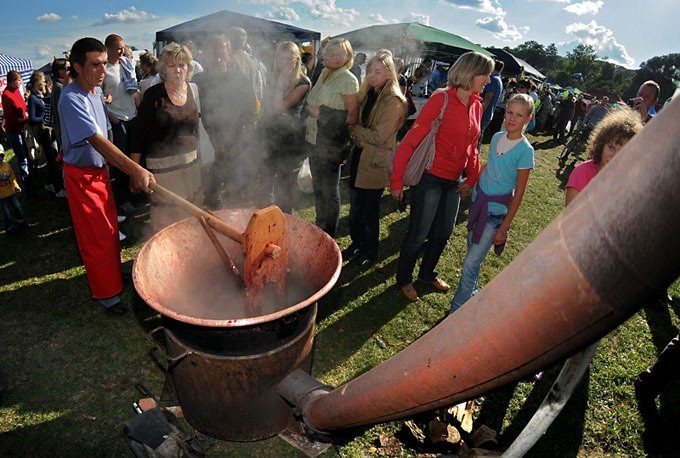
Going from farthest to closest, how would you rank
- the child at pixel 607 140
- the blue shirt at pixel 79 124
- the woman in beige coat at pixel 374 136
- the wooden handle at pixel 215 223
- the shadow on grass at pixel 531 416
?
the woman in beige coat at pixel 374 136 < the blue shirt at pixel 79 124 < the shadow on grass at pixel 531 416 < the child at pixel 607 140 < the wooden handle at pixel 215 223

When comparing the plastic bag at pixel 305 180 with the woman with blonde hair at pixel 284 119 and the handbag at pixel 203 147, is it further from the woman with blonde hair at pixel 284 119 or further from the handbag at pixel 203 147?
the handbag at pixel 203 147

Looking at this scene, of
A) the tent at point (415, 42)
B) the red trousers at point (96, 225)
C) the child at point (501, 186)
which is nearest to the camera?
the child at point (501, 186)

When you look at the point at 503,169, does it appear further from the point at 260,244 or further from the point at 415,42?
the point at 415,42

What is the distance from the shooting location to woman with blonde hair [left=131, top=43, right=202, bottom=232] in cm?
362

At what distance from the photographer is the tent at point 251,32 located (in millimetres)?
11508

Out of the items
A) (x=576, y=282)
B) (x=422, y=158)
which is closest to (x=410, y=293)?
(x=422, y=158)

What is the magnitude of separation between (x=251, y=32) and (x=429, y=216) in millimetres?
11741

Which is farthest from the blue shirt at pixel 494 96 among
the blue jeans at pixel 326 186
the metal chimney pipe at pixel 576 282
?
the metal chimney pipe at pixel 576 282

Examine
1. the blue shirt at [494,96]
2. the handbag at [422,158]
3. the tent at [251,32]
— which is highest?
the tent at [251,32]

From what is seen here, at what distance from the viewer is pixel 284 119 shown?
5.02m

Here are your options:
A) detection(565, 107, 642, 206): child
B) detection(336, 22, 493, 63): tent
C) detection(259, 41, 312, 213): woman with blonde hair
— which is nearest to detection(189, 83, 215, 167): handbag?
detection(259, 41, 312, 213): woman with blonde hair

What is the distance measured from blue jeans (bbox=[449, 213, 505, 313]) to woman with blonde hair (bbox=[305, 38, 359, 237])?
178 centimetres

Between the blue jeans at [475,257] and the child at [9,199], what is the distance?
5.40 meters

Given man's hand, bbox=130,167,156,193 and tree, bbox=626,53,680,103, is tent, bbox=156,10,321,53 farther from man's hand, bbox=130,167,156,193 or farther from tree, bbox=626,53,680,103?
tree, bbox=626,53,680,103
